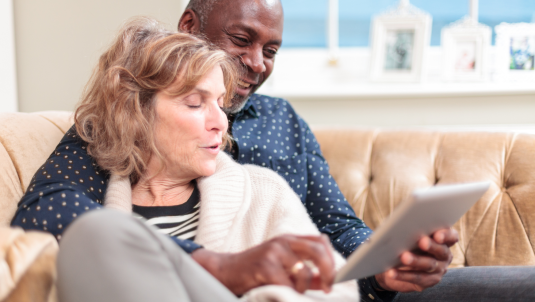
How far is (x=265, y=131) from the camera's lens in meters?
1.56

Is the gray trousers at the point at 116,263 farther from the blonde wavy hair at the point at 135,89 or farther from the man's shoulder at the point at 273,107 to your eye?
the man's shoulder at the point at 273,107

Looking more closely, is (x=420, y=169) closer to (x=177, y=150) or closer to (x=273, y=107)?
(x=273, y=107)

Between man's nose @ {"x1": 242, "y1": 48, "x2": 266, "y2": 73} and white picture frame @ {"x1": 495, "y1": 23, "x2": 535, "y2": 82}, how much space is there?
1245 mm

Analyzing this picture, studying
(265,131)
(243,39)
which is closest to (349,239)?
(265,131)

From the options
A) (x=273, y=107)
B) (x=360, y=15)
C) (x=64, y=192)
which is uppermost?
(x=360, y=15)

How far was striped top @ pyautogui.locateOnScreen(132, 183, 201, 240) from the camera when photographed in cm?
116

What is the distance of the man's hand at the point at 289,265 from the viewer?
2.54 feet

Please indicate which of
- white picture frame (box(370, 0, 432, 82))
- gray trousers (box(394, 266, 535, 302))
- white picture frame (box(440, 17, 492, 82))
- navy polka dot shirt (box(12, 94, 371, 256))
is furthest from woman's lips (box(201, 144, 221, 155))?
white picture frame (box(440, 17, 492, 82))

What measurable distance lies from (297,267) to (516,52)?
5.99ft

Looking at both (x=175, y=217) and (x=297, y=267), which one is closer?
(x=297, y=267)

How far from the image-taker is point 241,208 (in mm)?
1151

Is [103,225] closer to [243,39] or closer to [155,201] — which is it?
[155,201]

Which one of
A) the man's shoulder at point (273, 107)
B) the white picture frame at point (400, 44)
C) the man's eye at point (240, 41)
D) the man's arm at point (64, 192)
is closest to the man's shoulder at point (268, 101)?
the man's shoulder at point (273, 107)

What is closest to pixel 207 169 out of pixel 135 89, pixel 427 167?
pixel 135 89
